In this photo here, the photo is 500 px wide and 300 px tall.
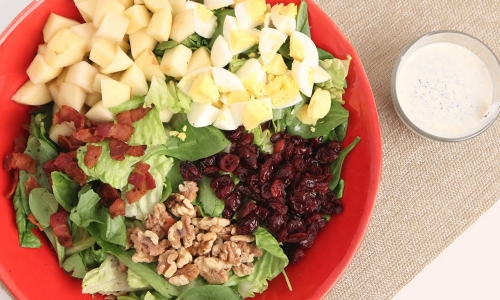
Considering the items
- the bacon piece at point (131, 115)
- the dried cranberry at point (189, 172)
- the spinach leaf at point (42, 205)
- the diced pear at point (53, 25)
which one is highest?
the diced pear at point (53, 25)

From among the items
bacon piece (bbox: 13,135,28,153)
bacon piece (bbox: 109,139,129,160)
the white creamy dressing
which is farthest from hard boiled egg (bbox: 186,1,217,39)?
the white creamy dressing

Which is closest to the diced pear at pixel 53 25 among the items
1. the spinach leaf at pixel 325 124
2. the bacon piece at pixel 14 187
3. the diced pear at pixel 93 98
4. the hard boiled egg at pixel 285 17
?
the diced pear at pixel 93 98

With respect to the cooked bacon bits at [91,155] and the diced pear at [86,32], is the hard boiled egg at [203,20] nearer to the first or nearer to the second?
the diced pear at [86,32]

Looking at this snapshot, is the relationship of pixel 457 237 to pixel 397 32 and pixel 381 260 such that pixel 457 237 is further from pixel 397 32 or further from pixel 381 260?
pixel 397 32

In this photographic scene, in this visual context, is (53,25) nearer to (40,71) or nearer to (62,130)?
(40,71)

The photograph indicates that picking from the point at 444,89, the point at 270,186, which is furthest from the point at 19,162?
the point at 444,89

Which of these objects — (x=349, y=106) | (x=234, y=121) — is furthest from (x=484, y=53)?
(x=234, y=121)
